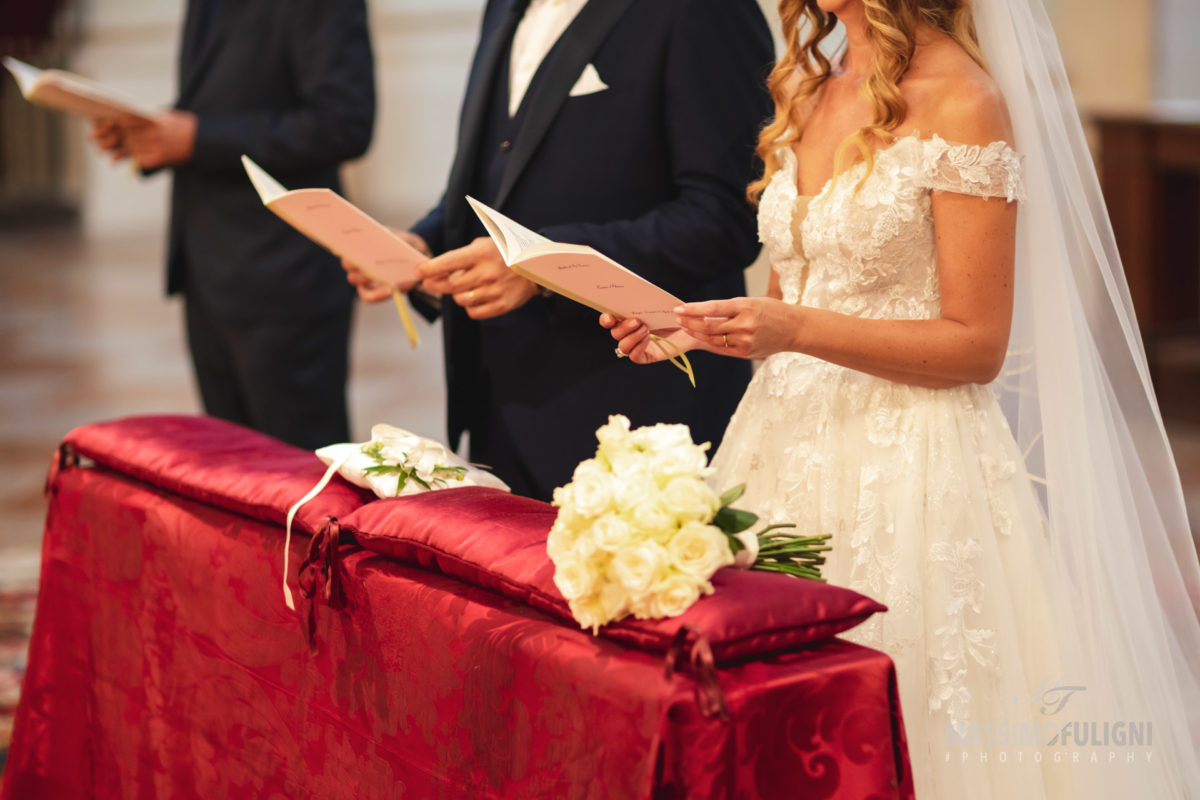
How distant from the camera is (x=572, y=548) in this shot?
140 cm

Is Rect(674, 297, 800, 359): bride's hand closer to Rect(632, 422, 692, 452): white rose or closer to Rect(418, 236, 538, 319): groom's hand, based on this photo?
Rect(632, 422, 692, 452): white rose

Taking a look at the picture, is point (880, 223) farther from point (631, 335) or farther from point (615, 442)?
point (615, 442)

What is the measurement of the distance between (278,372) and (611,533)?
219cm

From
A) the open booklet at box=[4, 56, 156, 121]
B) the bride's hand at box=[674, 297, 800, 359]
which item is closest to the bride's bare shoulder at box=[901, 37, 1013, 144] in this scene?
the bride's hand at box=[674, 297, 800, 359]

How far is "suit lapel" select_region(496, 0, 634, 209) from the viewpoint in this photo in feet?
7.63

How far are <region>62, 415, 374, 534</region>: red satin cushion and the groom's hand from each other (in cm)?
37

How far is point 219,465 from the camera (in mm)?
2135

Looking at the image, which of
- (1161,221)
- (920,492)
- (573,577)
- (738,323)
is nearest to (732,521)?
(573,577)

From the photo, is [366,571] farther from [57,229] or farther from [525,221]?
[57,229]

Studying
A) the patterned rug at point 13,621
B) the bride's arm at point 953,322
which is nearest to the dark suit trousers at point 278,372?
the patterned rug at point 13,621

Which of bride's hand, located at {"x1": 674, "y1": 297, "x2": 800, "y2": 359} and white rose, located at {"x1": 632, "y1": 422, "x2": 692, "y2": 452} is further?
bride's hand, located at {"x1": 674, "y1": 297, "x2": 800, "y2": 359}

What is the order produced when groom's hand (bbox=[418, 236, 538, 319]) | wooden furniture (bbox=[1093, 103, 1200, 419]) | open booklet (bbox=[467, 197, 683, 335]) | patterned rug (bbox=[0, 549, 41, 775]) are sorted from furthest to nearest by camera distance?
wooden furniture (bbox=[1093, 103, 1200, 419]), patterned rug (bbox=[0, 549, 41, 775]), groom's hand (bbox=[418, 236, 538, 319]), open booklet (bbox=[467, 197, 683, 335])

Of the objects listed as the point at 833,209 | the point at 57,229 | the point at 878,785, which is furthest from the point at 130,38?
the point at 878,785

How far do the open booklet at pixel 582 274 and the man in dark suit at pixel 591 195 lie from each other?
0.45m
